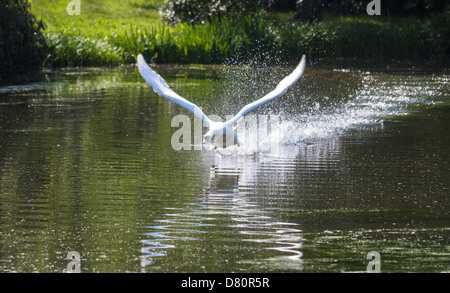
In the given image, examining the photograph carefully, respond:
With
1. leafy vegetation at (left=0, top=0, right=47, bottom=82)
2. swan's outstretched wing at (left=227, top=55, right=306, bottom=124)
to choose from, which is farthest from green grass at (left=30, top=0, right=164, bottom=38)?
swan's outstretched wing at (left=227, top=55, right=306, bottom=124)

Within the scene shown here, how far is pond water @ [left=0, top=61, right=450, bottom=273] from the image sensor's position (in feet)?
20.9

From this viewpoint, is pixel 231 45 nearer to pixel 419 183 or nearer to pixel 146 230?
pixel 419 183

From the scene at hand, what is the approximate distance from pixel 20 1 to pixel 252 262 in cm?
1479

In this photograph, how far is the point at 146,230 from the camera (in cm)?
703

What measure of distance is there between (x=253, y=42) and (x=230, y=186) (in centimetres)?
1413

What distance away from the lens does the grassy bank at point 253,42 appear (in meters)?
22.2

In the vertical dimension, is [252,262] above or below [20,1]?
below

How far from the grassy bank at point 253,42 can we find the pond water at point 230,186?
603 cm

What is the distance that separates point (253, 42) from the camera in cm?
2266

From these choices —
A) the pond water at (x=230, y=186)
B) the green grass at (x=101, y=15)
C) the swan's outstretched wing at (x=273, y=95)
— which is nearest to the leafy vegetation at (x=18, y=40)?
the pond water at (x=230, y=186)

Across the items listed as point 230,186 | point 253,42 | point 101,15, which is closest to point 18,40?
point 253,42

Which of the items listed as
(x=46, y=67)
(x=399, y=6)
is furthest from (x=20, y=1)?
(x=399, y=6)

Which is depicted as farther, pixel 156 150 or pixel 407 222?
Result: pixel 156 150

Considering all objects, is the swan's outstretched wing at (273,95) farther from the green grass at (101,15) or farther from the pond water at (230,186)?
the green grass at (101,15)
